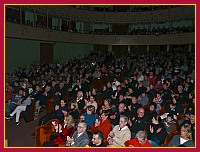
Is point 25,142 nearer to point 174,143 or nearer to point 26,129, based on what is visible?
point 26,129

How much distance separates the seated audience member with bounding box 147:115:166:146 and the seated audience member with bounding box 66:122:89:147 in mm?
1305

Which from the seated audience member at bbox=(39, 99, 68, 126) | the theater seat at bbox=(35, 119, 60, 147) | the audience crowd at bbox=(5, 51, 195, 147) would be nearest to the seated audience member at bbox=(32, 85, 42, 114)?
the audience crowd at bbox=(5, 51, 195, 147)

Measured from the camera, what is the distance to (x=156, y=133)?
4.54 m

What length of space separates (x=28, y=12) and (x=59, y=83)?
10.7 metres

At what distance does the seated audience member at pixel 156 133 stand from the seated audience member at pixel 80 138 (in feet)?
4.28

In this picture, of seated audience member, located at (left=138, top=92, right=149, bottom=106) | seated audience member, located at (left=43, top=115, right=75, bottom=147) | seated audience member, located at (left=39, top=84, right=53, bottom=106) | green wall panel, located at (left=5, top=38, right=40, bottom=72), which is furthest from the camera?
green wall panel, located at (left=5, top=38, right=40, bottom=72)

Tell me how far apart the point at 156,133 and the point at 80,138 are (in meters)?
1.58

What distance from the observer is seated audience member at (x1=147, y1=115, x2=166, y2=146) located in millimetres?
4395

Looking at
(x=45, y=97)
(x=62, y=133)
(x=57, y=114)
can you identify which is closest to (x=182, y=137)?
(x=62, y=133)

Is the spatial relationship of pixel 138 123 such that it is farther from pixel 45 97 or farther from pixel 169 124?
pixel 45 97

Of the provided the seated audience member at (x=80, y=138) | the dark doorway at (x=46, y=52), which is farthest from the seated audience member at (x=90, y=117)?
the dark doorway at (x=46, y=52)

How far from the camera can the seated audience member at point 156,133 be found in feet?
14.4

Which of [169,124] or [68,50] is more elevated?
[68,50]

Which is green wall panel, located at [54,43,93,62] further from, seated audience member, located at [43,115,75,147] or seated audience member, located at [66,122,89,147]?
seated audience member, located at [66,122,89,147]
